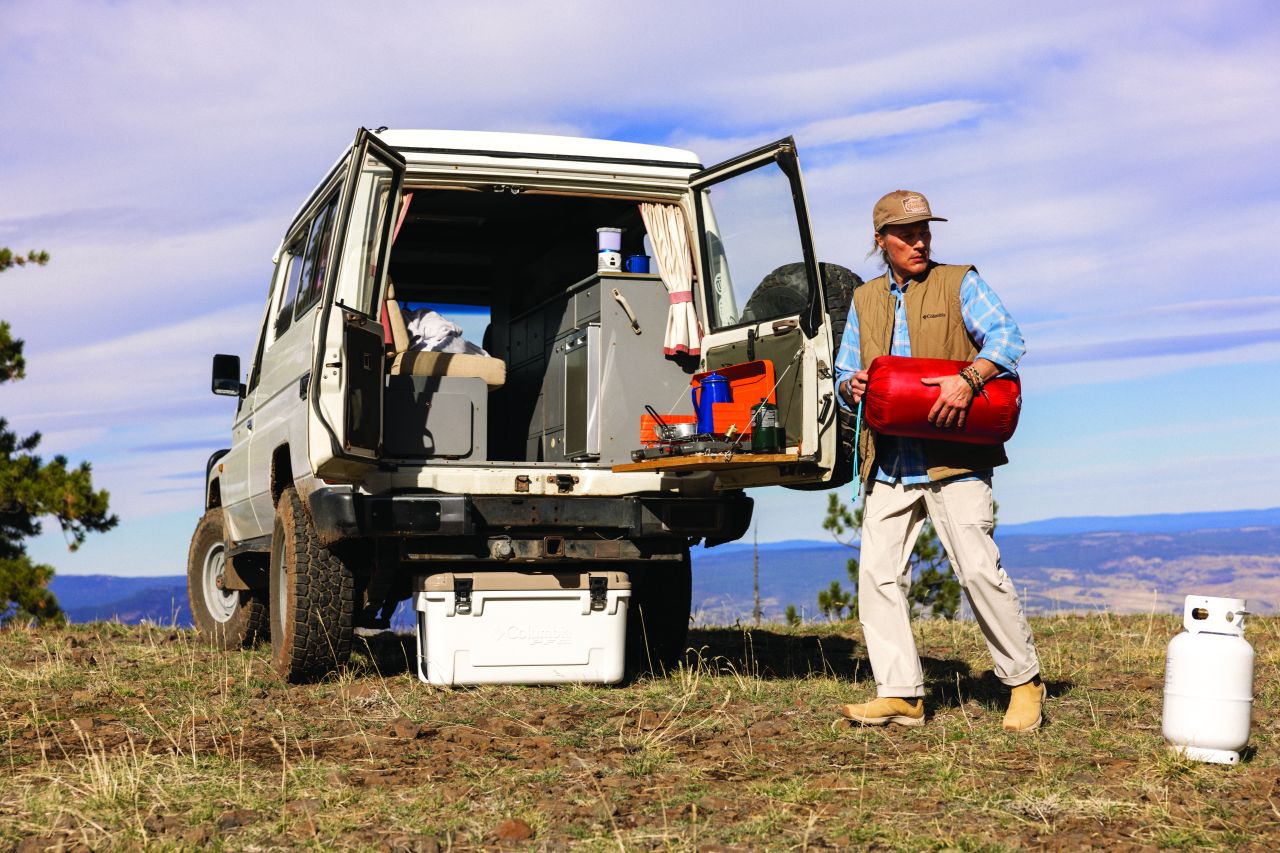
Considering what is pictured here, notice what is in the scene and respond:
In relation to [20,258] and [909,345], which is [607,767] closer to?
[909,345]

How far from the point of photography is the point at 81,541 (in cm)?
1625

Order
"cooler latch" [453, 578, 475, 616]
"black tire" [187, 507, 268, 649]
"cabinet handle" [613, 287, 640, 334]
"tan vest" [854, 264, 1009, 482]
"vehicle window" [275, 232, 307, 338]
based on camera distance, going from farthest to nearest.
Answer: "black tire" [187, 507, 268, 649] < "vehicle window" [275, 232, 307, 338] < "cabinet handle" [613, 287, 640, 334] < "cooler latch" [453, 578, 475, 616] < "tan vest" [854, 264, 1009, 482]

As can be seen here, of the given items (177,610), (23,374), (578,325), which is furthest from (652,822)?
(23,374)

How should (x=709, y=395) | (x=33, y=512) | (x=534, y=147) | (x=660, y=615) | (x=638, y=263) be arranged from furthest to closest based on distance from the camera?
(x=33, y=512), (x=660, y=615), (x=638, y=263), (x=534, y=147), (x=709, y=395)

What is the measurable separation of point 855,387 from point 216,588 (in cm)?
605

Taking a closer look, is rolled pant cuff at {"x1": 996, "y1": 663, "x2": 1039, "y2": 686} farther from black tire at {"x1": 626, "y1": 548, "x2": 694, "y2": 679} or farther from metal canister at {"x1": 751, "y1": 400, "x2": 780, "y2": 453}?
black tire at {"x1": 626, "y1": 548, "x2": 694, "y2": 679}

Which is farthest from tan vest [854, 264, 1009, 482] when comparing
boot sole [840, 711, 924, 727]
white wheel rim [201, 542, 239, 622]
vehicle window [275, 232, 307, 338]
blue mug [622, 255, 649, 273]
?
white wheel rim [201, 542, 239, 622]

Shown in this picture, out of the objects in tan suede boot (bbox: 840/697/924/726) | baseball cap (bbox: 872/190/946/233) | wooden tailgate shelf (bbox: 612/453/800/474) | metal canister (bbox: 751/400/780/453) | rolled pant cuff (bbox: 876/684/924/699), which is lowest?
tan suede boot (bbox: 840/697/924/726)

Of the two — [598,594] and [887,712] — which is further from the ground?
[598,594]

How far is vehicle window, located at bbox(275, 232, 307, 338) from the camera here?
7953 mm

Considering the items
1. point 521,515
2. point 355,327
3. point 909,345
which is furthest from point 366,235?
point 909,345

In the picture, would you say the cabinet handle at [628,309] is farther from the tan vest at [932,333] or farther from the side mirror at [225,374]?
the side mirror at [225,374]

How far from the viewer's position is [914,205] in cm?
558

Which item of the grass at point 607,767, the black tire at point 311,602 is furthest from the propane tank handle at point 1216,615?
the black tire at point 311,602
